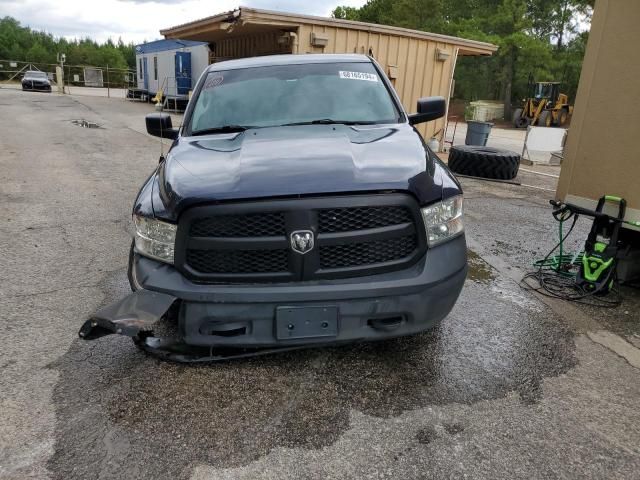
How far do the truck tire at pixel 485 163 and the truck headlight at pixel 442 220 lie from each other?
7.09 m

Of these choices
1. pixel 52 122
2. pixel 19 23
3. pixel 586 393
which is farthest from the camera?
pixel 19 23

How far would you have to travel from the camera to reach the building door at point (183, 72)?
2384 centimetres

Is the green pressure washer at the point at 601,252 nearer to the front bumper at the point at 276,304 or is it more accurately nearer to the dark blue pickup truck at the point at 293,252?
the dark blue pickup truck at the point at 293,252

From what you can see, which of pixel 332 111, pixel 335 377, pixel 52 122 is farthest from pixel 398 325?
pixel 52 122

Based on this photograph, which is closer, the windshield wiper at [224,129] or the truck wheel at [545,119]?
the windshield wiper at [224,129]

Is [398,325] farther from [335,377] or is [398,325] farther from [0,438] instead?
[0,438]

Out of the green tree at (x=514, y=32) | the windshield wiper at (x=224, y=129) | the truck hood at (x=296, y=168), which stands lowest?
the truck hood at (x=296, y=168)

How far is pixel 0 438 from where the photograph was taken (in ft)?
7.45

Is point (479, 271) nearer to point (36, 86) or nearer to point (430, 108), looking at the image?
point (430, 108)

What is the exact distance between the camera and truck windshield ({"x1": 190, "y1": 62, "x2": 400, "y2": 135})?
3635mm

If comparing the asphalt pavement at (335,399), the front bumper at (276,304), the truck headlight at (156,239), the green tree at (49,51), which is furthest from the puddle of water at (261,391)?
the green tree at (49,51)

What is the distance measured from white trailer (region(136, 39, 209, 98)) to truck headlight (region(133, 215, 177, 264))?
20703 millimetres

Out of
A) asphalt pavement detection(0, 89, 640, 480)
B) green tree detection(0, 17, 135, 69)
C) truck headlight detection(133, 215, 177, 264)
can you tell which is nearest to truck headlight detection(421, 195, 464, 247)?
asphalt pavement detection(0, 89, 640, 480)

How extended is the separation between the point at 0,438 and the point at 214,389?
1011mm
